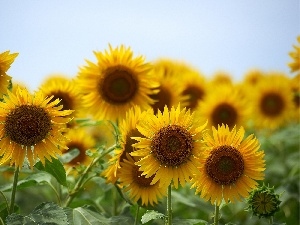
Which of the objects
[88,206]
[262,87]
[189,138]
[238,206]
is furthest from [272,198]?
[262,87]

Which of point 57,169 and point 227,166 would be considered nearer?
point 227,166

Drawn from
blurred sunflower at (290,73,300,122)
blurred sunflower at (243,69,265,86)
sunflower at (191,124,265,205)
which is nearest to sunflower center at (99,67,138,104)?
sunflower at (191,124,265,205)

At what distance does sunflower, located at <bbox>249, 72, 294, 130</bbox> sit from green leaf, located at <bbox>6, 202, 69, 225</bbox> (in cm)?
359

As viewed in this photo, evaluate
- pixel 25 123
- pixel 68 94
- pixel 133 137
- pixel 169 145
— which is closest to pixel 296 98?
pixel 68 94

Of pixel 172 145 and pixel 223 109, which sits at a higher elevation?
pixel 223 109

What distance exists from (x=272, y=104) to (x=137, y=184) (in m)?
3.32

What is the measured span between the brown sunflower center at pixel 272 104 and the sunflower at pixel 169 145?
3505mm

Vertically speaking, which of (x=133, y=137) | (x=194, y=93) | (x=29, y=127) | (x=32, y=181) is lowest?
(x=32, y=181)

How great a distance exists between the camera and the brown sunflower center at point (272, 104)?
576 cm

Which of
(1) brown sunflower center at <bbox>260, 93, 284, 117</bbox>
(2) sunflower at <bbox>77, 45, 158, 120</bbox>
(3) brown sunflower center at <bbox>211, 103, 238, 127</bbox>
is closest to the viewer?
(2) sunflower at <bbox>77, 45, 158, 120</bbox>

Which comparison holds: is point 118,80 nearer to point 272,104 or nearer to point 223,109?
point 223,109

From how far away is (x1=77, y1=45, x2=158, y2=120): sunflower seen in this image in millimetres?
3602

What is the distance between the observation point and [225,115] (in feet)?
15.6

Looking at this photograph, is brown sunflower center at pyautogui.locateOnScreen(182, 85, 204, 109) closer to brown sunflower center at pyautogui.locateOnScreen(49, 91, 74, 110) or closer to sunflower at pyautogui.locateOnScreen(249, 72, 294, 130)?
sunflower at pyautogui.locateOnScreen(249, 72, 294, 130)
